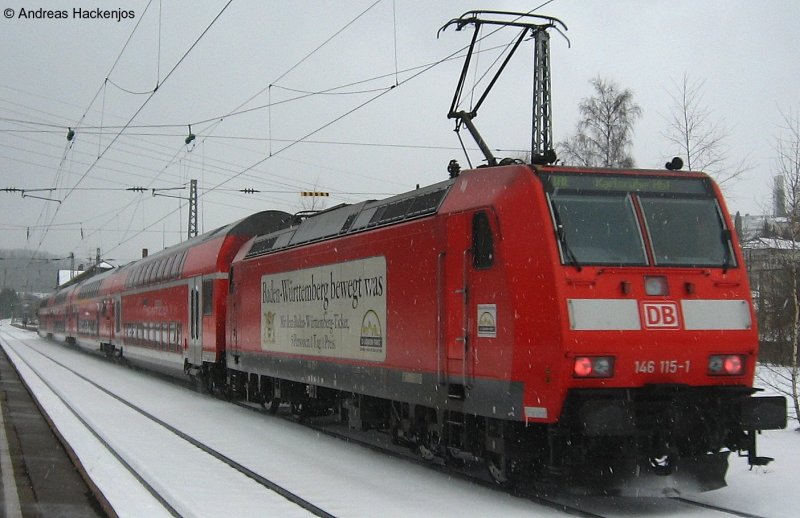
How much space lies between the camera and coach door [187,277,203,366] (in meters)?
20.6

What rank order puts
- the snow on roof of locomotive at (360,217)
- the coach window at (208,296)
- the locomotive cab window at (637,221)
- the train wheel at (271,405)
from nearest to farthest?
the locomotive cab window at (637,221) → the snow on roof of locomotive at (360,217) → the train wheel at (271,405) → the coach window at (208,296)

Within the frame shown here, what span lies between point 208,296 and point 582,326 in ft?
44.6

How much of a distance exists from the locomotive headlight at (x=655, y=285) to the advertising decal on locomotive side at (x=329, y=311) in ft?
12.1

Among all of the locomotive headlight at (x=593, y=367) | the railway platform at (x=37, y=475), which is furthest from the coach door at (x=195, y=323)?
the locomotive headlight at (x=593, y=367)

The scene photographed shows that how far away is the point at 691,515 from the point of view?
7992mm

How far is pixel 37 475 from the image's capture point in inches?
415

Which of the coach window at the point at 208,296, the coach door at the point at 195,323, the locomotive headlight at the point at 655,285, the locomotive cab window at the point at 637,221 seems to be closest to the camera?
the locomotive headlight at the point at 655,285

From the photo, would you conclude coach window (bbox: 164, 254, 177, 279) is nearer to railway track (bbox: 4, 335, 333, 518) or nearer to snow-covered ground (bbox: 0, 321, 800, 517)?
railway track (bbox: 4, 335, 333, 518)

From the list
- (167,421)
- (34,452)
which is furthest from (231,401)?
(34,452)

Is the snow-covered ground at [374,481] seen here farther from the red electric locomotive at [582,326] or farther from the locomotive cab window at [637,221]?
the locomotive cab window at [637,221]

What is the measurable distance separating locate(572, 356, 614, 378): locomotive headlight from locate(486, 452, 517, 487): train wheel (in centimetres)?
127

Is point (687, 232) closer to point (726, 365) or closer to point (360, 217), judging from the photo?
point (726, 365)

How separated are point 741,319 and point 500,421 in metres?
2.47

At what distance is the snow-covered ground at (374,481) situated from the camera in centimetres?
837
